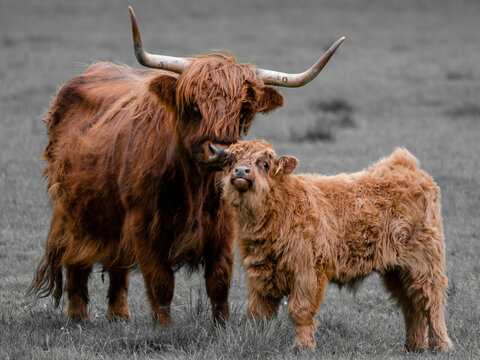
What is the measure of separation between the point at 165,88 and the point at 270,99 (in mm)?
729

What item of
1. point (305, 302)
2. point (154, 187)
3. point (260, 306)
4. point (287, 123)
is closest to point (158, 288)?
point (154, 187)

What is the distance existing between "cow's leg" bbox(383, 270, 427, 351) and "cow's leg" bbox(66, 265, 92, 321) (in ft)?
8.16

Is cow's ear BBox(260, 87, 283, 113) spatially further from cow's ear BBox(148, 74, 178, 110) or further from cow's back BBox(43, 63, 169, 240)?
cow's back BBox(43, 63, 169, 240)

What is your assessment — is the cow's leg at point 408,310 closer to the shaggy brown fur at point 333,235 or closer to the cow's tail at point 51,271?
the shaggy brown fur at point 333,235

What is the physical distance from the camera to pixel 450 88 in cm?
1609

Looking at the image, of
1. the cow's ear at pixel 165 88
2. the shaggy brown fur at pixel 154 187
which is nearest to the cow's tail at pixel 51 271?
the shaggy brown fur at pixel 154 187

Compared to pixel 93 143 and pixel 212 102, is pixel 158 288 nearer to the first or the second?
pixel 212 102

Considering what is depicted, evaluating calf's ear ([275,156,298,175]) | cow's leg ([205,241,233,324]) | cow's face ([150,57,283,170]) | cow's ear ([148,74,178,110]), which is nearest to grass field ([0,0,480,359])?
cow's leg ([205,241,233,324])

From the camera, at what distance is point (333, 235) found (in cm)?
488

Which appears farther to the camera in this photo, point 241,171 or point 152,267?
point 152,267

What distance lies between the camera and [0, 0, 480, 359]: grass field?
16.6ft

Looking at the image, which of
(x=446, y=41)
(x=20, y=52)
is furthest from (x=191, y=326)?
(x=446, y=41)

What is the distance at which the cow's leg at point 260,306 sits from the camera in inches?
192

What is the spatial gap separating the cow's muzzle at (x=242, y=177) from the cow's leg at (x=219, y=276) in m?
1.00
